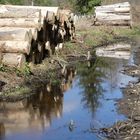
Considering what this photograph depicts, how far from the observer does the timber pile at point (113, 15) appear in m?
31.6

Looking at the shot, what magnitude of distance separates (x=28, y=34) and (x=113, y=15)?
1695cm

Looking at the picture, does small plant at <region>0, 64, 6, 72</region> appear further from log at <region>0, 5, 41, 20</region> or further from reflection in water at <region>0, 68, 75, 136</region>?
log at <region>0, 5, 41, 20</region>

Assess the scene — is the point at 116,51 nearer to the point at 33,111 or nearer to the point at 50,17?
the point at 50,17

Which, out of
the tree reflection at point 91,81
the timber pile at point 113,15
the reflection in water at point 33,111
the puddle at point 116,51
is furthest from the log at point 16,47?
the timber pile at point 113,15

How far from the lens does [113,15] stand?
31.7 metres

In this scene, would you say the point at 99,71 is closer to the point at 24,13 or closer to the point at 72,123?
the point at 24,13

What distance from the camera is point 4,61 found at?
14.8 m

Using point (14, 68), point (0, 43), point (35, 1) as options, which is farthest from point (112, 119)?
point (35, 1)

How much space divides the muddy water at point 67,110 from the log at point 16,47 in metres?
1.54

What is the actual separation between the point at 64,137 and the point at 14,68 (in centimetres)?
539

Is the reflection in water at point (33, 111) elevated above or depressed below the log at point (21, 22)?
below

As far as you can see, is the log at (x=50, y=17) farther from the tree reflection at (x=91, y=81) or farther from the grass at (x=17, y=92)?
the grass at (x=17, y=92)

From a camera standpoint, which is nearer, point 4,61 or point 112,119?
point 112,119

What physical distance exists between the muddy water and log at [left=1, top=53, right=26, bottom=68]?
48.5 inches
